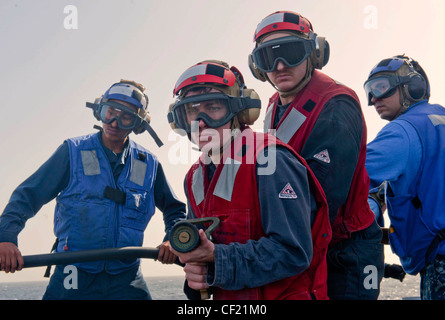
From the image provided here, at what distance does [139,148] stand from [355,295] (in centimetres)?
367

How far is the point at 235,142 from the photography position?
2.82 meters

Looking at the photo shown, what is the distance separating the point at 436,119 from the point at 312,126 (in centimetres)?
165

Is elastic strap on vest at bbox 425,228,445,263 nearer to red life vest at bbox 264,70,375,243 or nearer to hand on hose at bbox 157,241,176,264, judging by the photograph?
red life vest at bbox 264,70,375,243

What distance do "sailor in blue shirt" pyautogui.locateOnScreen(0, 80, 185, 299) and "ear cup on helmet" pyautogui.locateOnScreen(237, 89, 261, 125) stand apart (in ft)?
7.57

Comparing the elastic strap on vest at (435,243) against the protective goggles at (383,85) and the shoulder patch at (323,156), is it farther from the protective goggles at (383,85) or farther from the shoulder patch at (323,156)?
the protective goggles at (383,85)

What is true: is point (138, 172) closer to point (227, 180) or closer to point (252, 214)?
point (227, 180)

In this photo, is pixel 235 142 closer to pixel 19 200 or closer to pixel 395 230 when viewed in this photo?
pixel 395 230

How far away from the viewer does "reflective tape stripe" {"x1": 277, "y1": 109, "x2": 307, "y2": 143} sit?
3.37 metres

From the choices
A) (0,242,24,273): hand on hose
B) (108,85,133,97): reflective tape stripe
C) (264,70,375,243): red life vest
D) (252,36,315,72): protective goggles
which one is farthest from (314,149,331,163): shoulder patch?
(108,85,133,97): reflective tape stripe

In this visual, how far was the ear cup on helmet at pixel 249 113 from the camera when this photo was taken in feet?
9.90

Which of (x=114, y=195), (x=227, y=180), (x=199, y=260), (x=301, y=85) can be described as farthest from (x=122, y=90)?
(x=199, y=260)

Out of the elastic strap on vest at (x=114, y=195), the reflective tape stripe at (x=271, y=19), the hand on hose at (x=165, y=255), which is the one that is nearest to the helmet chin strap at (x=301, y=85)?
the reflective tape stripe at (x=271, y=19)
